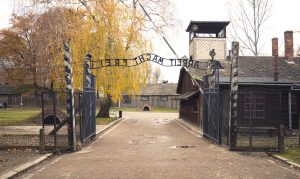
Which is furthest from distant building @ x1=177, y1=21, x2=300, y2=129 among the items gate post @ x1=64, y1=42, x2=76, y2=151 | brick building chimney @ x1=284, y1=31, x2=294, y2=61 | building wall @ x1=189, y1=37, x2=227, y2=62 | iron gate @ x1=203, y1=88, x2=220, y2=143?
gate post @ x1=64, y1=42, x2=76, y2=151

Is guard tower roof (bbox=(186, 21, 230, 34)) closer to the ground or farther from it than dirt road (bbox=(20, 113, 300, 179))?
farther from it

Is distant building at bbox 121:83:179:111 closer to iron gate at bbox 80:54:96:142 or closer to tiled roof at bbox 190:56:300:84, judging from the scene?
tiled roof at bbox 190:56:300:84

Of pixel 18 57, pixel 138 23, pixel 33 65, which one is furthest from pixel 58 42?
pixel 18 57

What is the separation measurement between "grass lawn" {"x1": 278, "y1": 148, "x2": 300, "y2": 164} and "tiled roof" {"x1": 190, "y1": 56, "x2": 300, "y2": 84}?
794cm

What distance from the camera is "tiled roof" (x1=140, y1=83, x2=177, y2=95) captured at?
6134 cm

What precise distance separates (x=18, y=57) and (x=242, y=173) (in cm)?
5066

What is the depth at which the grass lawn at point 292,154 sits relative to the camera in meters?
10.6

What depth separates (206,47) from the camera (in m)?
29.7

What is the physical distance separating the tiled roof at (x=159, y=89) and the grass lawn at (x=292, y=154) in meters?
48.1

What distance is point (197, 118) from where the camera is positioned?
24.9m

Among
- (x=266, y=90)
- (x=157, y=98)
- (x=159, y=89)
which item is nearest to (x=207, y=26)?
(x=266, y=90)

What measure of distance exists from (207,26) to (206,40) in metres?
1.45

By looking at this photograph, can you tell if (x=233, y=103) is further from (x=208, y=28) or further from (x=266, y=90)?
(x=208, y=28)

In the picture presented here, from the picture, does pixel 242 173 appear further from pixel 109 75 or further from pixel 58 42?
pixel 109 75
